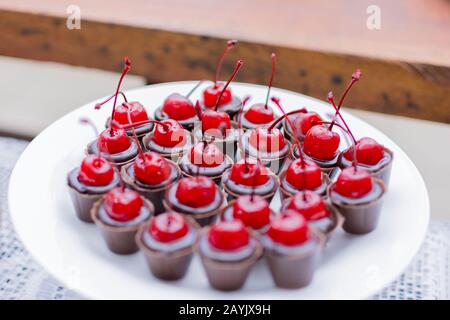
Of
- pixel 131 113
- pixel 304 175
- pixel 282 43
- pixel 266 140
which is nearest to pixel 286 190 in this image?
pixel 304 175

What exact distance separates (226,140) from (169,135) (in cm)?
12

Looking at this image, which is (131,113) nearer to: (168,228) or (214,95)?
(214,95)

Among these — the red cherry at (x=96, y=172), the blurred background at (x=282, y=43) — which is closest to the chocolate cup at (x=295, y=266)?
the red cherry at (x=96, y=172)

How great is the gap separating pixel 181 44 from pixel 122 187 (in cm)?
80

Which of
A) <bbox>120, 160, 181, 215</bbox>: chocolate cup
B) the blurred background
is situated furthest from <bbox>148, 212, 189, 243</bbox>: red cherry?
the blurred background

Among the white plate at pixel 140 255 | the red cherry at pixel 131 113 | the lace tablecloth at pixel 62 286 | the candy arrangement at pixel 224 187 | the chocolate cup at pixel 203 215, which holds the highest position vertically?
the red cherry at pixel 131 113

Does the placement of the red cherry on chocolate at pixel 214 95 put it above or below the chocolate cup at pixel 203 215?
above

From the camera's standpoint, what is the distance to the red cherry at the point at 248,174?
1.11 meters

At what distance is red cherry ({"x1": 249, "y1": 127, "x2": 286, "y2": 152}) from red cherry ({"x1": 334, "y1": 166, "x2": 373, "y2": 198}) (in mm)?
192

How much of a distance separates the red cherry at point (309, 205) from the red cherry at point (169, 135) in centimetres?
31

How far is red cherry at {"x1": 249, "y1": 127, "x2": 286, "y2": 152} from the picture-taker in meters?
1.22

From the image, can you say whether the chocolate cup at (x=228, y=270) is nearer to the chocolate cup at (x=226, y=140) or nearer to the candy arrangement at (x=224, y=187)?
the candy arrangement at (x=224, y=187)

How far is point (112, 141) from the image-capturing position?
1.18m
